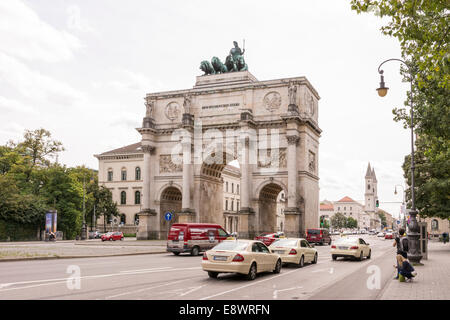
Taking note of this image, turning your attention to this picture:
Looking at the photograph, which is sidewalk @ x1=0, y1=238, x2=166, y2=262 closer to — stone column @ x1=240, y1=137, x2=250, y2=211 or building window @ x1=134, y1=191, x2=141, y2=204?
stone column @ x1=240, y1=137, x2=250, y2=211

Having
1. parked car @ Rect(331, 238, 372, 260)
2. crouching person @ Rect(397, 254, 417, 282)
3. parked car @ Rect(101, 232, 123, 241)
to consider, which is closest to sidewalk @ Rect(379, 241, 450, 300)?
crouching person @ Rect(397, 254, 417, 282)

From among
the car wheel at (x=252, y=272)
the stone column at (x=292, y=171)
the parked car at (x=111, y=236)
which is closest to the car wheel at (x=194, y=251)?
Answer: the car wheel at (x=252, y=272)

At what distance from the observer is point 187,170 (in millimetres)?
53969

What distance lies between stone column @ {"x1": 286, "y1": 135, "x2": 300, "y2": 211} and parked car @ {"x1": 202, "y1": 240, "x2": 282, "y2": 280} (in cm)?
3236

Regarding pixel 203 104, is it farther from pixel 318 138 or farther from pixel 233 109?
pixel 318 138

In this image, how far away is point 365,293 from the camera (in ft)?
A: 41.9

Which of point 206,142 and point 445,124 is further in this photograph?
point 206,142

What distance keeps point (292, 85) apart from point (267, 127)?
5310 millimetres

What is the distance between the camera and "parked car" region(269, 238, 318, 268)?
2058 centimetres

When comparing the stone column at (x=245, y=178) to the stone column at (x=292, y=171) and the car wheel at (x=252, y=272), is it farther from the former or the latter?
the car wheel at (x=252, y=272)

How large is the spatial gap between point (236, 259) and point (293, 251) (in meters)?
6.40

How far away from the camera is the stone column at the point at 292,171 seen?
48.6 meters

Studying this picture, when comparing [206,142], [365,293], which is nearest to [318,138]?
[206,142]
